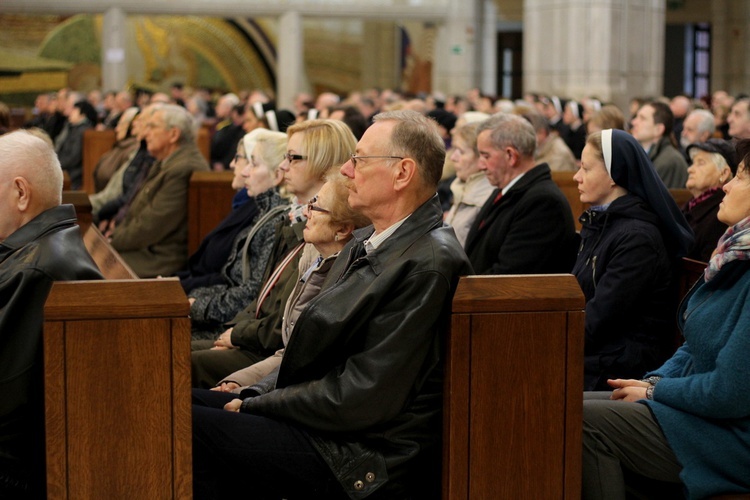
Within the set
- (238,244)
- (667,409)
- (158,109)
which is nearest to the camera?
(667,409)

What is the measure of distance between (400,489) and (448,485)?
146 millimetres

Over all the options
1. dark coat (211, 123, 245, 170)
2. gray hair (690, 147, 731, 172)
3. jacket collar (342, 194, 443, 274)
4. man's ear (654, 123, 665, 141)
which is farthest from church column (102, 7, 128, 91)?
jacket collar (342, 194, 443, 274)

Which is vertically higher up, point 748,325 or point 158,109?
point 158,109

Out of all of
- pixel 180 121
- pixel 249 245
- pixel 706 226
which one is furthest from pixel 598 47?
pixel 249 245

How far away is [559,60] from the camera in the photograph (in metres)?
17.3

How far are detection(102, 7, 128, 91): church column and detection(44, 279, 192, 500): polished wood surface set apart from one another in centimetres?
1888

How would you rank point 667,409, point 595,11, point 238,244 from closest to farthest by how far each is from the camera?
point 667,409 < point 238,244 < point 595,11

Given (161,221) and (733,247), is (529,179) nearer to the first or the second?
(733,247)

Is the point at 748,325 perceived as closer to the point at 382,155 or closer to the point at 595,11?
the point at 382,155

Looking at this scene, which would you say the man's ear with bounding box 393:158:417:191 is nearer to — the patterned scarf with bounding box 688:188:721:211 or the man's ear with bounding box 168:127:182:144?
the patterned scarf with bounding box 688:188:721:211

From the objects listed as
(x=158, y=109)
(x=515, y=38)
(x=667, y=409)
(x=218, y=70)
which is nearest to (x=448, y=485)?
(x=667, y=409)

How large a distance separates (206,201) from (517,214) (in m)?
2.39

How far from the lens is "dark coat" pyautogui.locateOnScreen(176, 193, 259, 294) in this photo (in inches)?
215

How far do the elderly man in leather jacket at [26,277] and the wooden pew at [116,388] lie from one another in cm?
21
